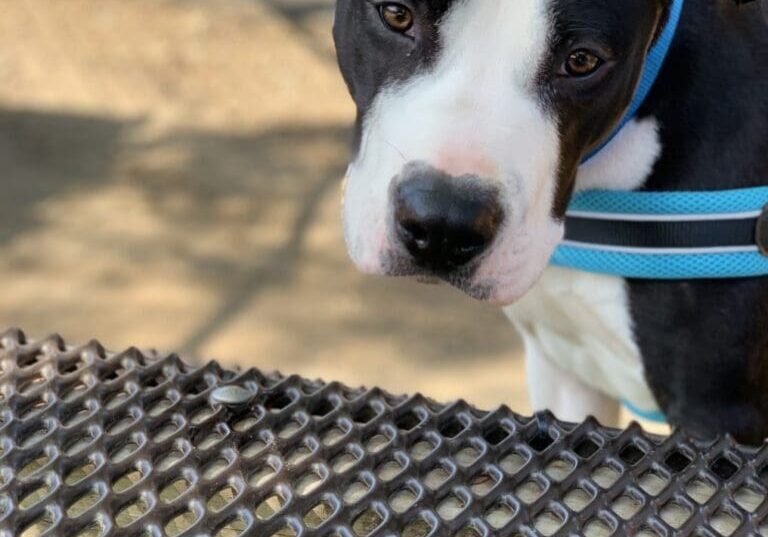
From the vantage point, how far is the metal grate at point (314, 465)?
104 centimetres

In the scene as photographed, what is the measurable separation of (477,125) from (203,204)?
267cm

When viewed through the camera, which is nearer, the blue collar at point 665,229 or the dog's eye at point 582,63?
the dog's eye at point 582,63

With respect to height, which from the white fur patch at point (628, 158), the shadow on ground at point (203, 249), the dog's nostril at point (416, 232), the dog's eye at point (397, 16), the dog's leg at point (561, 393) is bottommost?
the shadow on ground at point (203, 249)

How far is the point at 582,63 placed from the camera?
1.47 meters

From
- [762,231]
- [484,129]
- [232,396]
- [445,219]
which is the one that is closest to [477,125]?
[484,129]

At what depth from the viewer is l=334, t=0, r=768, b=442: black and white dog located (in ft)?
4.50

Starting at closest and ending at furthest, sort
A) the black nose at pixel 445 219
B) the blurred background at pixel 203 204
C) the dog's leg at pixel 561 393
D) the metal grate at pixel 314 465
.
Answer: the metal grate at pixel 314 465
the black nose at pixel 445 219
the dog's leg at pixel 561 393
the blurred background at pixel 203 204

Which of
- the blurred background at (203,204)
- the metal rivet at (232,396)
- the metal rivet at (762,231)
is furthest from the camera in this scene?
the blurred background at (203,204)

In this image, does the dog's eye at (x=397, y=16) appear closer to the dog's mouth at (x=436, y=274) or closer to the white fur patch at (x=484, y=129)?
the white fur patch at (x=484, y=129)

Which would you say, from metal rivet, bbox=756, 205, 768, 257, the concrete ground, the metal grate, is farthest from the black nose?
the concrete ground

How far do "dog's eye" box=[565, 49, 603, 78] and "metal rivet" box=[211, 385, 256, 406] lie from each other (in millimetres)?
581

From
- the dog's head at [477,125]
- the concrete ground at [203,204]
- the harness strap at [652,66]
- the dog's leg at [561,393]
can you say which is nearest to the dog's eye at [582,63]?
the dog's head at [477,125]

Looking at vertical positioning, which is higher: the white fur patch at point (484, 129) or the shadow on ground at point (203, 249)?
the white fur patch at point (484, 129)

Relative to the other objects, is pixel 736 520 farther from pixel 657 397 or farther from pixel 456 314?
pixel 456 314
